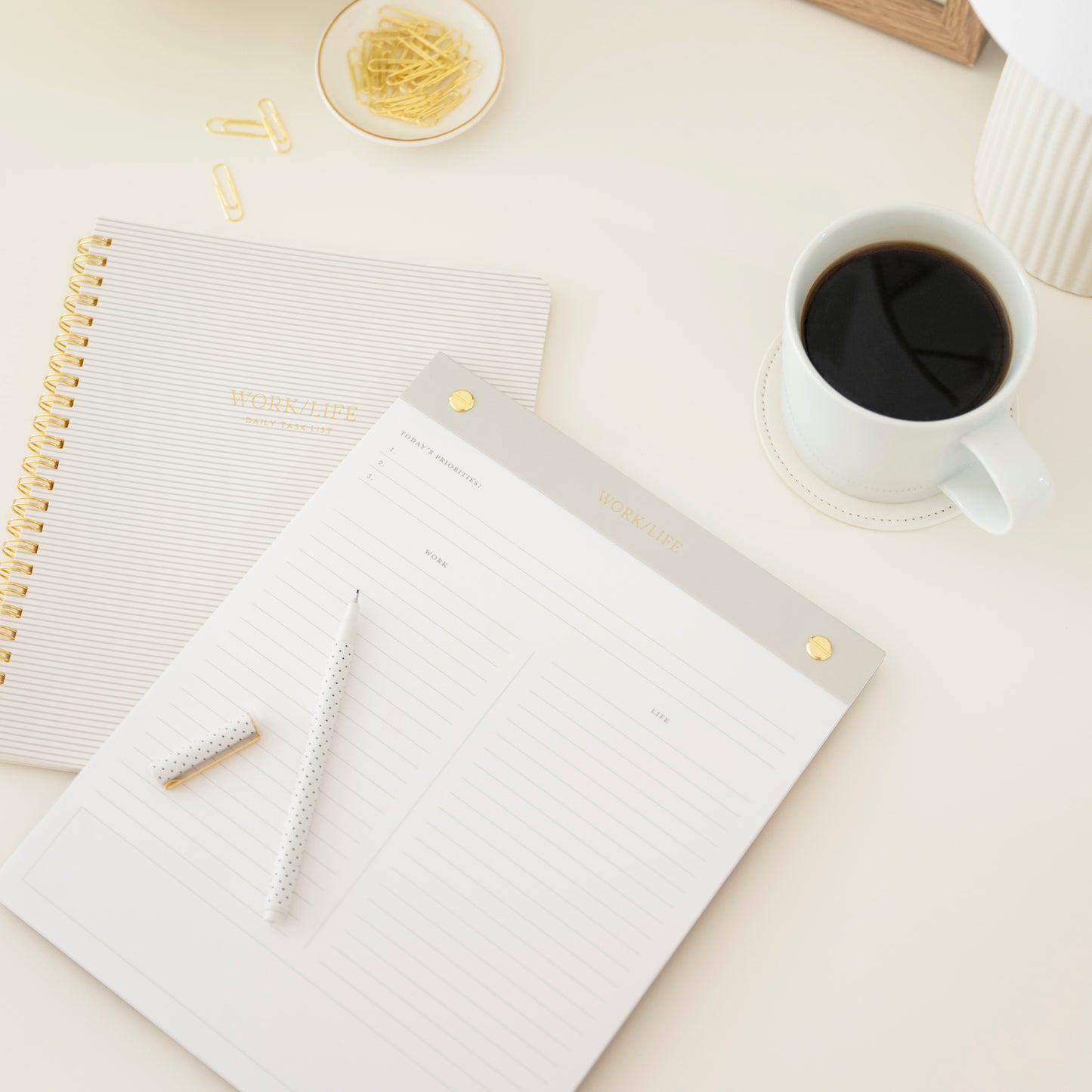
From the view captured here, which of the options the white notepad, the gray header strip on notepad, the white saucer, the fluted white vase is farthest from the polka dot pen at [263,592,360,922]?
the fluted white vase

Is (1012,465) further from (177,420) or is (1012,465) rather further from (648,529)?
(177,420)

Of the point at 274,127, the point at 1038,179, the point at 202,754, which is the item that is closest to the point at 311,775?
the point at 202,754

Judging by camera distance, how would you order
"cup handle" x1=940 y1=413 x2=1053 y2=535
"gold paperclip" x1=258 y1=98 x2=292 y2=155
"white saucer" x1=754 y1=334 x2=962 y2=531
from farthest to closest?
"gold paperclip" x1=258 y1=98 x2=292 y2=155
"white saucer" x1=754 y1=334 x2=962 y2=531
"cup handle" x1=940 y1=413 x2=1053 y2=535

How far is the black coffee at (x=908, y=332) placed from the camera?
0.63 metres

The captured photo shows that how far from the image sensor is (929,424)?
23.3 inches

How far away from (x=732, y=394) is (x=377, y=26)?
0.38 meters

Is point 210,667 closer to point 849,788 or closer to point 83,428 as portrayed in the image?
point 83,428

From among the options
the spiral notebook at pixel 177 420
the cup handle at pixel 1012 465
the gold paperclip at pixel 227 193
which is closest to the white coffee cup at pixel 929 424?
the cup handle at pixel 1012 465

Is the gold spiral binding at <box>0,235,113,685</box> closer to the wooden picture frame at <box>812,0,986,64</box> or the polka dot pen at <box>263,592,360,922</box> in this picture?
the polka dot pen at <box>263,592,360,922</box>

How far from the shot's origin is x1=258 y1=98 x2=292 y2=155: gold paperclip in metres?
0.81

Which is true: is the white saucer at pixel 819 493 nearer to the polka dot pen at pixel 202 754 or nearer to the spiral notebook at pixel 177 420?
the spiral notebook at pixel 177 420

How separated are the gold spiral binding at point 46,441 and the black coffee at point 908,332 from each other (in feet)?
1.58

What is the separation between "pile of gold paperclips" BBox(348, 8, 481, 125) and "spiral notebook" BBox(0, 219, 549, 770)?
128 millimetres

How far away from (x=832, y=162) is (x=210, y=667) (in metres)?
0.54
